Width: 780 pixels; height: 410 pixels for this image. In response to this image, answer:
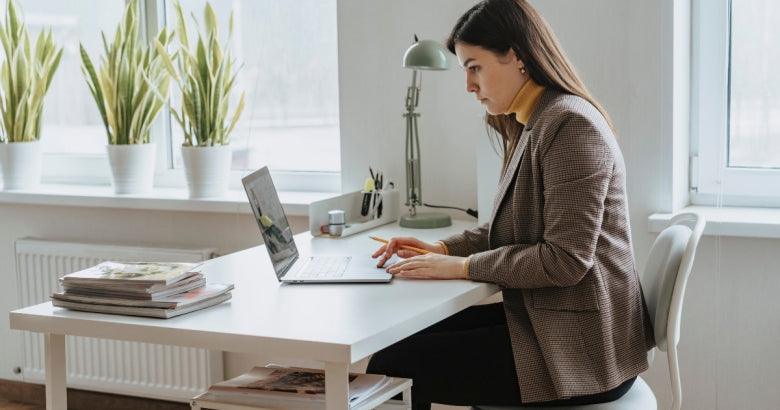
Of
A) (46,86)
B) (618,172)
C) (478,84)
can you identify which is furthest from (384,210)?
(46,86)

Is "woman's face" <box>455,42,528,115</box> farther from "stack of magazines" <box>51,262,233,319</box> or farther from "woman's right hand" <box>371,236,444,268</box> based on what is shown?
"stack of magazines" <box>51,262,233,319</box>

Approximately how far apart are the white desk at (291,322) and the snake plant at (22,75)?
1.80 meters

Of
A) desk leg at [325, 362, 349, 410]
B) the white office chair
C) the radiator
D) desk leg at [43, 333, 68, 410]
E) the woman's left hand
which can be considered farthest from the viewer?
the radiator

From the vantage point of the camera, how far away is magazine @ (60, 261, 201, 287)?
6.67 ft

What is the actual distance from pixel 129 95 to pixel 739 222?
208cm

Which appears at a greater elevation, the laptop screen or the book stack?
the laptop screen

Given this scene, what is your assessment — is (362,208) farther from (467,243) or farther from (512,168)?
(512,168)

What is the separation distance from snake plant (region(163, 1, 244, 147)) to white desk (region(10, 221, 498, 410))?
4.24 feet

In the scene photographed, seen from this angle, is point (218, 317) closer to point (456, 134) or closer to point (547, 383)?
point (547, 383)

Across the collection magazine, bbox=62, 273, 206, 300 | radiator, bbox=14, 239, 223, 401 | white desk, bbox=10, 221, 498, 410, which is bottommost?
radiator, bbox=14, 239, 223, 401

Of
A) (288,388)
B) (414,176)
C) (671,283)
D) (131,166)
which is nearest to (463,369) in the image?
(288,388)

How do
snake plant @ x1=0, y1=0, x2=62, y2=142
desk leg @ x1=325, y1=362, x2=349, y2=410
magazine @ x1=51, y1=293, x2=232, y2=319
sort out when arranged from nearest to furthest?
desk leg @ x1=325, y1=362, x2=349, y2=410 → magazine @ x1=51, y1=293, x2=232, y2=319 → snake plant @ x1=0, y1=0, x2=62, y2=142

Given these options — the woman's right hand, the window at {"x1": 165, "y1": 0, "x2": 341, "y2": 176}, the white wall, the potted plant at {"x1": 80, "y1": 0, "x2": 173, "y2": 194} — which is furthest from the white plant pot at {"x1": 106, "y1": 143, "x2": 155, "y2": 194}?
the woman's right hand

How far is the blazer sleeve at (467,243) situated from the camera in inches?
103
